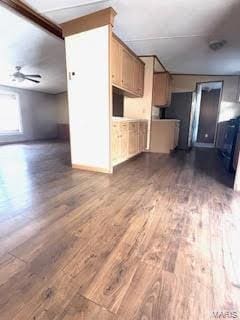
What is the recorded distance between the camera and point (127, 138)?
378cm

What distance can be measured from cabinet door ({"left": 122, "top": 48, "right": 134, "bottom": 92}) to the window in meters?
5.44

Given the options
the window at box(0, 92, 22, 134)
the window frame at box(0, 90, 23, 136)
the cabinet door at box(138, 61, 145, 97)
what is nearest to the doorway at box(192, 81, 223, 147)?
the cabinet door at box(138, 61, 145, 97)

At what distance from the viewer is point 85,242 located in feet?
4.41

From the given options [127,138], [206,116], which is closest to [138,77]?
[127,138]

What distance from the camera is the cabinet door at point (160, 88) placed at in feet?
16.1

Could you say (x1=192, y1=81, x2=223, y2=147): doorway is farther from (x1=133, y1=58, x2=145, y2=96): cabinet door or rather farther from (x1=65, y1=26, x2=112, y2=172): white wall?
(x1=65, y1=26, x2=112, y2=172): white wall

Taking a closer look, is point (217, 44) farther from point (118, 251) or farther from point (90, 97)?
point (118, 251)

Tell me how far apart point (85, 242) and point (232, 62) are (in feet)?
17.8

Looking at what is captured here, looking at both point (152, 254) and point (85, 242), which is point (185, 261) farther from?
point (85, 242)

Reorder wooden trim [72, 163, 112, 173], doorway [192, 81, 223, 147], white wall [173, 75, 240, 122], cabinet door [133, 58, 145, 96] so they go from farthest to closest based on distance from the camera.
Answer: doorway [192, 81, 223, 147] → white wall [173, 75, 240, 122] → cabinet door [133, 58, 145, 96] → wooden trim [72, 163, 112, 173]

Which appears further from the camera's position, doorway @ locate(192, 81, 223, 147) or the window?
doorway @ locate(192, 81, 223, 147)

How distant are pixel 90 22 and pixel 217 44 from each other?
256 centimetres

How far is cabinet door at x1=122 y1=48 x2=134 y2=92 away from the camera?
3.64 meters

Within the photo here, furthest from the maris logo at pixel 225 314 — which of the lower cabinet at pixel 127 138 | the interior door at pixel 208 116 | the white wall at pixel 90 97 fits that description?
the interior door at pixel 208 116
